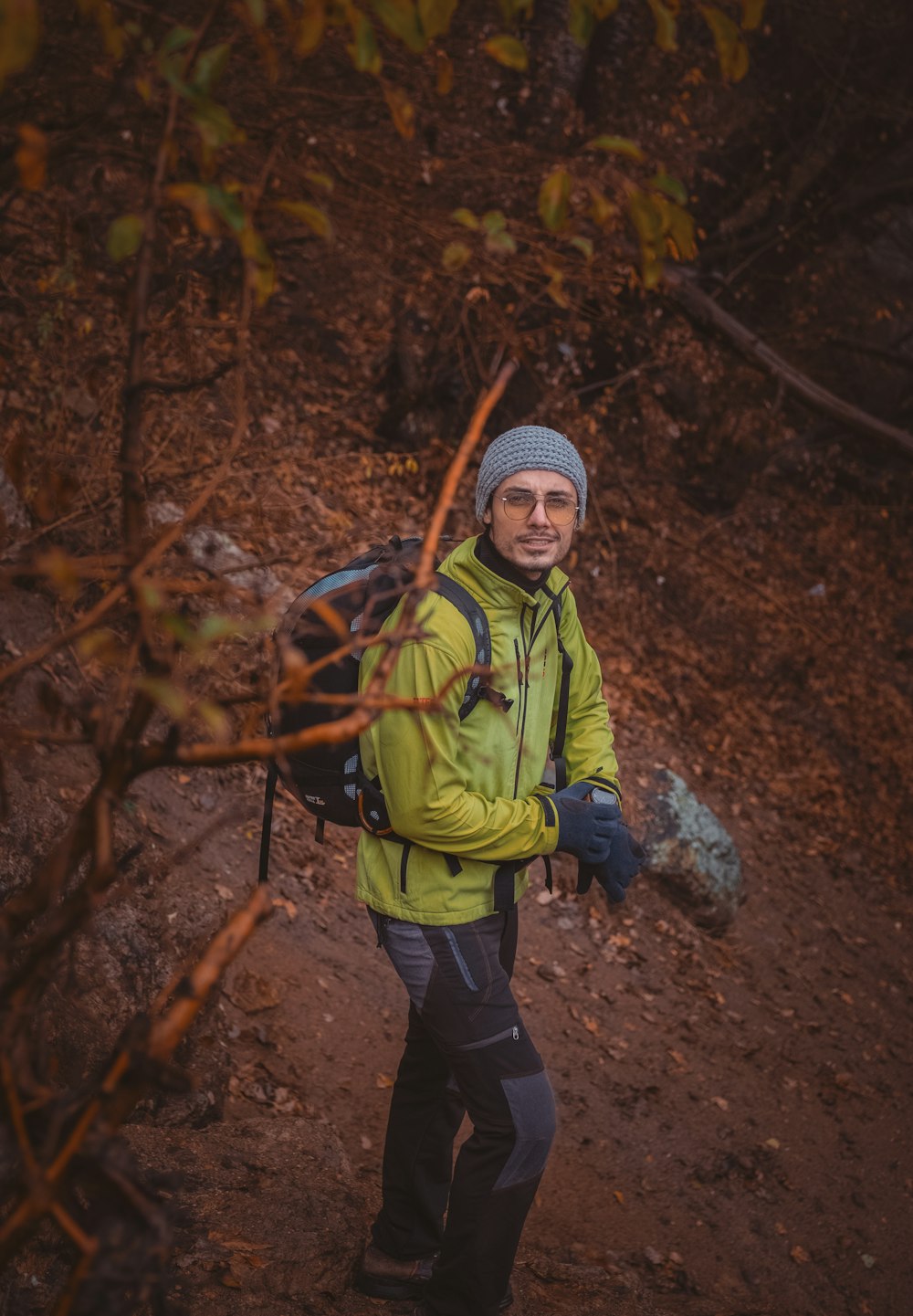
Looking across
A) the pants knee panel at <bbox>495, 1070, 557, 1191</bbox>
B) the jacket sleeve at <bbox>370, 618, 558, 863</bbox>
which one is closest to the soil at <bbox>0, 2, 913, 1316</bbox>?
the jacket sleeve at <bbox>370, 618, 558, 863</bbox>

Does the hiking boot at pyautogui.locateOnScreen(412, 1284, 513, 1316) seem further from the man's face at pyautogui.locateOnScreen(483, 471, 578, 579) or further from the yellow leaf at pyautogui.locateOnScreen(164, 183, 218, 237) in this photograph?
the yellow leaf at pyautogui.locateOnScreen(164, 183, 218, 237)

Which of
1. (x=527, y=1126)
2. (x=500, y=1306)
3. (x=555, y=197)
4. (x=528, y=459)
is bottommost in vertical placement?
(x=500, y=1306)

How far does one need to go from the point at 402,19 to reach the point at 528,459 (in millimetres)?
1423

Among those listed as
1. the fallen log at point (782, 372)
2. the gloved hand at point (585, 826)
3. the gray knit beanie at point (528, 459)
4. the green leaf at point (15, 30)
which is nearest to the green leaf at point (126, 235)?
the green leaf at point (15, 30)

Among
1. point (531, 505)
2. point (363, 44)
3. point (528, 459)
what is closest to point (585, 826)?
point (531, 505)

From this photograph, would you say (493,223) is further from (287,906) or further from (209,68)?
(287,906)

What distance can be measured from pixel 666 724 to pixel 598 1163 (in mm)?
4439

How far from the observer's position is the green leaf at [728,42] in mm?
1926

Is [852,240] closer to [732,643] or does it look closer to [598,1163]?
[732,643]

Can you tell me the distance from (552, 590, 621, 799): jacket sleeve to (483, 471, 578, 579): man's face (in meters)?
0.34

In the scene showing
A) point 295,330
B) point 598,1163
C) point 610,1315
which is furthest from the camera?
point 295,330

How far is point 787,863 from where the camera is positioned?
8.52 m

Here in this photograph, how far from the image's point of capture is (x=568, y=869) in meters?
7.24

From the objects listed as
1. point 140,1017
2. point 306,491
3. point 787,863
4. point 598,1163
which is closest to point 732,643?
point 787,863
